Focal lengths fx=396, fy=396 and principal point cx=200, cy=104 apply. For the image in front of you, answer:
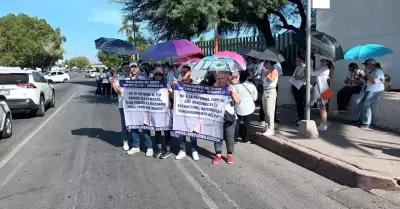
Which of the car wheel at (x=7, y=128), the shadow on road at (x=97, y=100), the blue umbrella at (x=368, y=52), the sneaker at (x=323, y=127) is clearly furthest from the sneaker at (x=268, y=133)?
the shadow on road at (x=97, y=100)

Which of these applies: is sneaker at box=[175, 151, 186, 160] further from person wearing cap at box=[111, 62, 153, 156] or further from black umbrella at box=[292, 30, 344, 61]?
black umbrella at box=[292, 30, 344, 61]

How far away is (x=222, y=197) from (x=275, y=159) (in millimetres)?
2287

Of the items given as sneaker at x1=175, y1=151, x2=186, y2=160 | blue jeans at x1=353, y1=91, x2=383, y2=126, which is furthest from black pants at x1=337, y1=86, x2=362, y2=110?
sneaker at x1=175, y1=151, x2=186, y2=160

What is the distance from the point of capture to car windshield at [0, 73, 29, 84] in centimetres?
1273

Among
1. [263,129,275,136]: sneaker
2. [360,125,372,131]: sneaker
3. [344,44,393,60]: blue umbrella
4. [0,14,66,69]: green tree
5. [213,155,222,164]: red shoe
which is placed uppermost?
[0,14,66,69]: green tree

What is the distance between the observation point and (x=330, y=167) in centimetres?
586

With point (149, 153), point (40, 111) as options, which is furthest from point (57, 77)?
point (149, 153)

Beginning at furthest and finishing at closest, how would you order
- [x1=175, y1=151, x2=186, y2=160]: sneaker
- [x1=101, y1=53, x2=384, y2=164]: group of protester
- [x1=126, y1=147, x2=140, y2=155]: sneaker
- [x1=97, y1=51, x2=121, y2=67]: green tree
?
[x1=97, y1=51, x2=121, y2=67]: green tree
[x1=126, y1=147, x2=140, y2=155]: sneaker
[x1=175, y1=151, x2=186, y2=160]: sneaker
[x1=101, y1=53, x2=384, y2=164]: group of protester

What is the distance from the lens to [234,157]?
7.13 metres

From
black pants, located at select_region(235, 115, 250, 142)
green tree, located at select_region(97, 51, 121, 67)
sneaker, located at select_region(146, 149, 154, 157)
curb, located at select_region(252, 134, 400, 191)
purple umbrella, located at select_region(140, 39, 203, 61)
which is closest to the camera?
curb, located at select_region(252, 134, 400, 191)

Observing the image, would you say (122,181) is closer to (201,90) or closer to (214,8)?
(201,90)

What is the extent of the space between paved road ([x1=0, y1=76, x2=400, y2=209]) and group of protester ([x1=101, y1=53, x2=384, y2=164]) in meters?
0.33

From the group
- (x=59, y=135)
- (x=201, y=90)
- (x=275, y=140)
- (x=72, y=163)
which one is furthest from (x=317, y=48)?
(x=59, y=135)

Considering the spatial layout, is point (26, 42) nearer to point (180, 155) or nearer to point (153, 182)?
point (180, 155)
